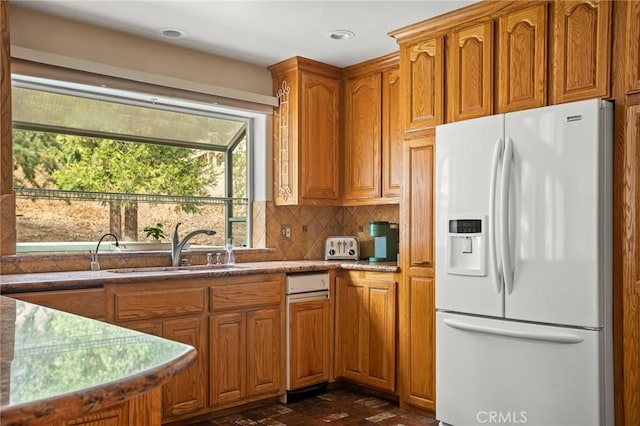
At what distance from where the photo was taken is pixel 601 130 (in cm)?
269

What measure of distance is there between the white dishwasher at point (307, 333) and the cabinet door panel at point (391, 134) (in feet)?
2.77

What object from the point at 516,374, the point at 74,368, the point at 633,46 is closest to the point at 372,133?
the point at 633,46

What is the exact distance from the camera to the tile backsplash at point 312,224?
180 inches

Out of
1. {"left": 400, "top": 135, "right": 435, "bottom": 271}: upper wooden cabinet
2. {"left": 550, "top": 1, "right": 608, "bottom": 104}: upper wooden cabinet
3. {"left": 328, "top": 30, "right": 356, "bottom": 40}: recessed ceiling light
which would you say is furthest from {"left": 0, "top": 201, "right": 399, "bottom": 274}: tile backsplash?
{"left": 550, "top": 1, "right": 608, "bottom": 104}: upper wooden cabinet

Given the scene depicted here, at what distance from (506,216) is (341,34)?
1696 millimetres

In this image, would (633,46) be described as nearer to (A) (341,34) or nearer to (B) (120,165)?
(A) (341,34)

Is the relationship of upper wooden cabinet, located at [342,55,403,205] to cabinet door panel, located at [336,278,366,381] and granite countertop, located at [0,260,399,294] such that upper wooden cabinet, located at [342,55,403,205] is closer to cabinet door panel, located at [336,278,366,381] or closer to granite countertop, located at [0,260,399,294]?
granite countertop, located at [0,260,399,294]

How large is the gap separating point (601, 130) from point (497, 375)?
1358 mm

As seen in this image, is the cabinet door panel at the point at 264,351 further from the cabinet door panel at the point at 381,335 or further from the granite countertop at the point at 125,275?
the cabinet door panel at the point at 381,335

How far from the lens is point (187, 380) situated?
334 centimetres

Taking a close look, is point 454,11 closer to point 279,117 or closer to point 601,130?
point 601,130

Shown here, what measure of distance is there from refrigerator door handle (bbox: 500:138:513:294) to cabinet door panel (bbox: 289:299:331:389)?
150 cm

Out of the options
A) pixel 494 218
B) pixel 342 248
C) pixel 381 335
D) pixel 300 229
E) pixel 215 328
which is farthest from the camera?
pixel 300 229

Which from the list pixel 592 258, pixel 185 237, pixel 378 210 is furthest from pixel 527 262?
pixel 185 237
